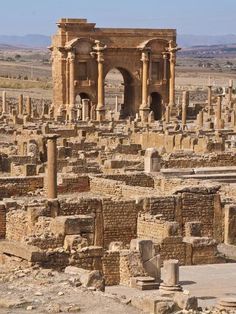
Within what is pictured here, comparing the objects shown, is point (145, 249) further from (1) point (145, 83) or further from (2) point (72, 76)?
(1) point (145, 83)

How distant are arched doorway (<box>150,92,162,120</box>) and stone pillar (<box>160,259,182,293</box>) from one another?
174 ft

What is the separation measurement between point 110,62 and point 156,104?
5.18m

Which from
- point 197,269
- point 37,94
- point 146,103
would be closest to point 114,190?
point 197,269

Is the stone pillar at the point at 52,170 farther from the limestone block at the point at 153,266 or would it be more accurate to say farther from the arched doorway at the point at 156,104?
the arched doorway at the point at 156,104

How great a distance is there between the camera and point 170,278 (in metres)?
14.3

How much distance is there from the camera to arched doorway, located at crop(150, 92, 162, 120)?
225 feet

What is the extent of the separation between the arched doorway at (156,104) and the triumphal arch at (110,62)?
6.3 inches

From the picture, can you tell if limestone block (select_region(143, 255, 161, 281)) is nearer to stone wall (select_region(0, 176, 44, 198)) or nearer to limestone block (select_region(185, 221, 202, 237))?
limestone block (select_region(185, 221, 202, 237))

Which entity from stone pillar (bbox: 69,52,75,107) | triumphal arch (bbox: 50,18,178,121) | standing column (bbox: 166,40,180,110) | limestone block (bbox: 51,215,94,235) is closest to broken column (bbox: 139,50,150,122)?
triumphal arch (bbox: 50,18,178,121)

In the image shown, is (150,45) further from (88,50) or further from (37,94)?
(37,94)

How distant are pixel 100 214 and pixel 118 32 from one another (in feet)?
157

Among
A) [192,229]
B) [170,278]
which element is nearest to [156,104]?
[192,229]

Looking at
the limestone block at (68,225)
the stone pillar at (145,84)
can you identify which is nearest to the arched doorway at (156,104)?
the stone pillar at (145,84)

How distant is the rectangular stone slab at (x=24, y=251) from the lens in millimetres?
14445
